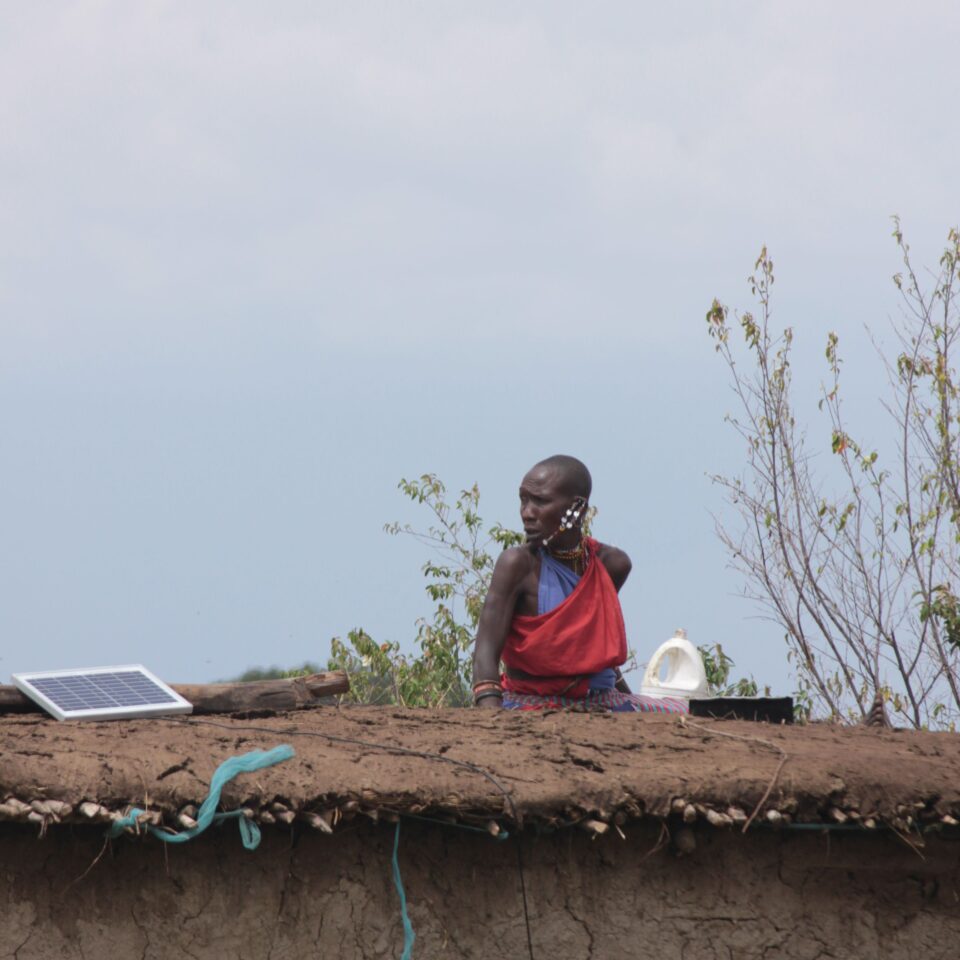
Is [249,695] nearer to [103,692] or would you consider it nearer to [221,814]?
[103,692]

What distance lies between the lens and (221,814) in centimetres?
353

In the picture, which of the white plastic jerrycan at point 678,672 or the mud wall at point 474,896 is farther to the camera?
the white plastic jerrycan at point 678,672

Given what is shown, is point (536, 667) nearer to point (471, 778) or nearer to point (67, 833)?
→ point (471, 778)

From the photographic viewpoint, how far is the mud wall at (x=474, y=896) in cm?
353

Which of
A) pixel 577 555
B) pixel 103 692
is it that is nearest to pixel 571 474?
pixel 577 555

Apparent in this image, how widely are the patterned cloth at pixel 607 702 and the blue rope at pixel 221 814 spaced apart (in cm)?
219

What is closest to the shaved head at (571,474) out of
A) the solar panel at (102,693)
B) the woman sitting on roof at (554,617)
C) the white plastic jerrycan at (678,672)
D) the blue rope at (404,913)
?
the woman sitting on roof at (554,617)

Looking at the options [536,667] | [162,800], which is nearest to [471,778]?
[162,800]

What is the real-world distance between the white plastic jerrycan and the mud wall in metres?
2.00

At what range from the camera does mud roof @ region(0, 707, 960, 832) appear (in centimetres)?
351

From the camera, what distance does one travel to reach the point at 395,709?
499 centimetres

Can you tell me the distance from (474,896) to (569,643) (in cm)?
207

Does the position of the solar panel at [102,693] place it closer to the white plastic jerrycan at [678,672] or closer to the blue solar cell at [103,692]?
the blue solar cell at [103,692]

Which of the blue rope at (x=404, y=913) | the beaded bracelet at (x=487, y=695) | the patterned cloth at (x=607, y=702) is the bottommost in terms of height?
the blue rope at (x=404, y=913)
